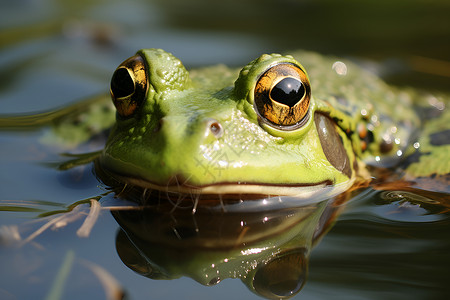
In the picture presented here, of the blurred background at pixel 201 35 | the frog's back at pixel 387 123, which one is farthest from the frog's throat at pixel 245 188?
the blurred background at pixel 201 35

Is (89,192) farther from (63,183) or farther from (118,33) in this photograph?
(118,33)

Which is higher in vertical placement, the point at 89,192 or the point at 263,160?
the point at 263,160

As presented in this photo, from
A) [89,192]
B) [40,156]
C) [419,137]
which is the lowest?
[40,156]

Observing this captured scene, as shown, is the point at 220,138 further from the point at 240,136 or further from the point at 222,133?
the point at 240,136

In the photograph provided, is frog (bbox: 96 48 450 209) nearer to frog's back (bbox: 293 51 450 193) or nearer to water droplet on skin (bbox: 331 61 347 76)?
frog's back (bbox: 293 51 450 193)

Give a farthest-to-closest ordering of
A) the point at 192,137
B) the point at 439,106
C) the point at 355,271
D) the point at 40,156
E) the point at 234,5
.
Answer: the point at 234,5
the point at 439,106
the point at 40,156
the point at 192,137
the point at 355,271

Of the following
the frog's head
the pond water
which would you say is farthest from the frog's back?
the pond water

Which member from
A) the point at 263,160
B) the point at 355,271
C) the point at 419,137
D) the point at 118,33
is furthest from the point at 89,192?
the point at 118,33
